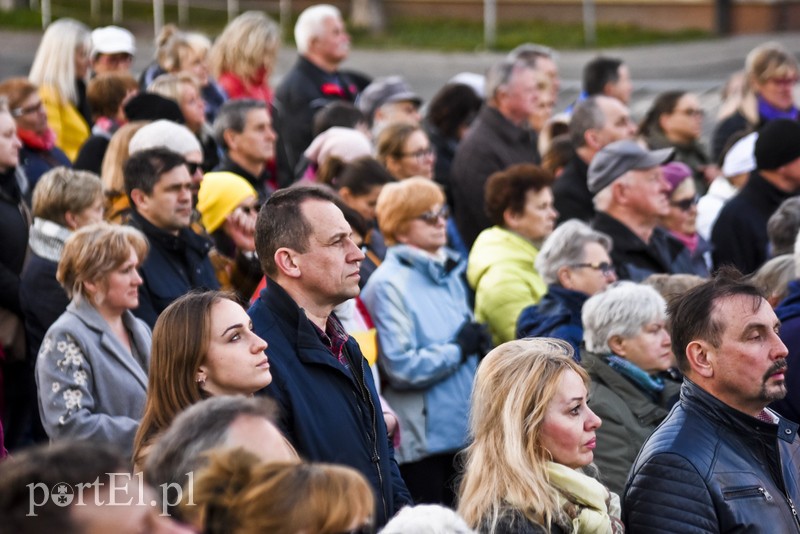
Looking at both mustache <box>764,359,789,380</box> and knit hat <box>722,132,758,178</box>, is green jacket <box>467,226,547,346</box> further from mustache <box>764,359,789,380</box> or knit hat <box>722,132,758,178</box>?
knit hat <box>722,132,758,178</box>

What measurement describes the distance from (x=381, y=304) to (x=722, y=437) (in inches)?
92.9

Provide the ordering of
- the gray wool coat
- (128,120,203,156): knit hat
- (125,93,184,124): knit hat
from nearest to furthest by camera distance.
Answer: the gray wool coat, (128,120,203,156): knit hat, (125,93,184,124): knit hat

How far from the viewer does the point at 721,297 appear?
4.76 metres

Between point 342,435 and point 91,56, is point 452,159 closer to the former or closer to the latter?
point 91,56

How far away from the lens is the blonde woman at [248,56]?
10.1m

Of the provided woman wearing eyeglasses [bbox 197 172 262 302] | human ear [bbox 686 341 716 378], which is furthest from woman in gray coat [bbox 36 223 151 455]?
human ear [bbox 686 341 716 378]

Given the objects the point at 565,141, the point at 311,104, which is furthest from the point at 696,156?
the point at 311,104

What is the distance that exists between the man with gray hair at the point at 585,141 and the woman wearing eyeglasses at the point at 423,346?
2.16 meters

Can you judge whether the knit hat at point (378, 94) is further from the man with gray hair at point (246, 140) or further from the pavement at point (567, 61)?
the pavement at point (567, 61)

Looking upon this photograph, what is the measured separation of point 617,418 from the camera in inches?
219

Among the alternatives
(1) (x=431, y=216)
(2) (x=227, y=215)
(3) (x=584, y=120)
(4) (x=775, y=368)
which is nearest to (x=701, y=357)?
(4) (x=775, y=368)

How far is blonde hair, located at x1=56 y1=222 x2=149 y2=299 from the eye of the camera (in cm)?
550

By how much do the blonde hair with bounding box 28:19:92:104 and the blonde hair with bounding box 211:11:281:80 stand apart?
3.68ft

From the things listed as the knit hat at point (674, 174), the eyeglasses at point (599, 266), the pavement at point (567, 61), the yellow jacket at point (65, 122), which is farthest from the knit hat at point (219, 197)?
the pavement at point (567, 61)
